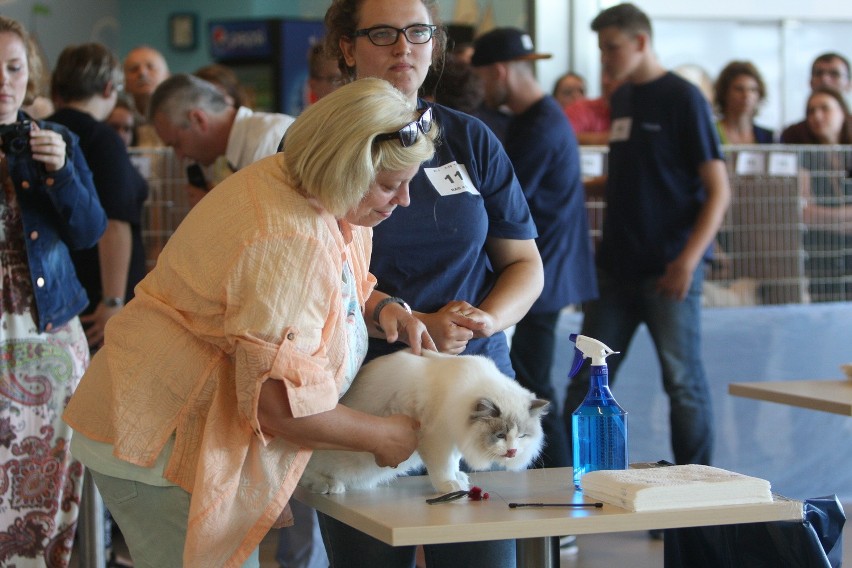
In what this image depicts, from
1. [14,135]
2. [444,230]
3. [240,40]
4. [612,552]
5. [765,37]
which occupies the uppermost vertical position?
[240,40]

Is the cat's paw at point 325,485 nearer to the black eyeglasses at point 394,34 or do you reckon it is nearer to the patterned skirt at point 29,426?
the black eyeglasses at point 394,34

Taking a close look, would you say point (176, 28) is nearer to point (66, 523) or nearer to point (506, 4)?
point (506, 4)

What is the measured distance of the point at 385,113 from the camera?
1.54 metres

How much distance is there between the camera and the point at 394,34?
1.96m

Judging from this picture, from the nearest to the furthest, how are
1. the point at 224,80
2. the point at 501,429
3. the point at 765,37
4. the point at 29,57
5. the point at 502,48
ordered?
the point at 501,429 → the point at 29,57 → the point at 502,48 → the point at 224,80 → the point at 765,37

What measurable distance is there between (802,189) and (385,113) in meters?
3.27

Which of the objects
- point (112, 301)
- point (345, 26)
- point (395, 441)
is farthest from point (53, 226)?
point (395, 441)

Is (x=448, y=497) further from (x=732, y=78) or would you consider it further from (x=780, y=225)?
(x=732, y=78)

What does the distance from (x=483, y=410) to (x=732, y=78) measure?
3.82 m

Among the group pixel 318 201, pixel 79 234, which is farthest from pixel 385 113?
pixel 79 234

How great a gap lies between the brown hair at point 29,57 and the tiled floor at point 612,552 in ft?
5.50

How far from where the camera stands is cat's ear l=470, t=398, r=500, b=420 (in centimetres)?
169

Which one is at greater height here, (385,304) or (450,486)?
(385,304)

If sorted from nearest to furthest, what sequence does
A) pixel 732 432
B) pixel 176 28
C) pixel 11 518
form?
1. pixel 11 518
2. pixel 732 432
3. pixel 176 28
